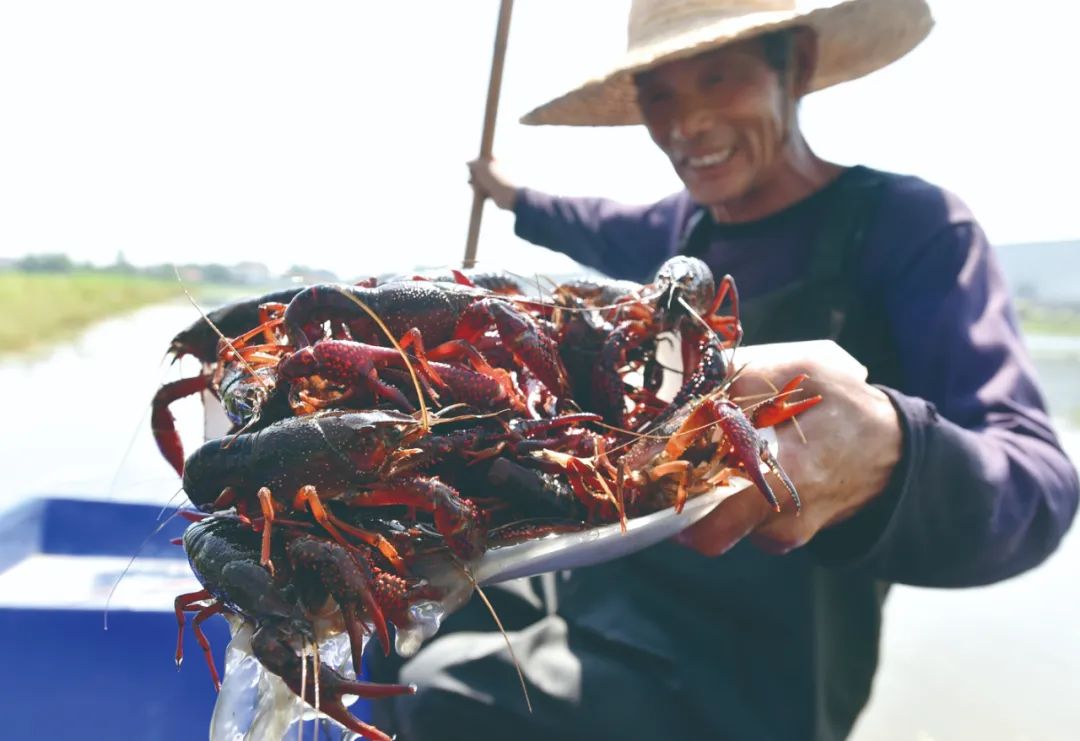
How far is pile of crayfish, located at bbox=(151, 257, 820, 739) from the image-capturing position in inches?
21.5

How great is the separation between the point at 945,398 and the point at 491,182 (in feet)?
5.75

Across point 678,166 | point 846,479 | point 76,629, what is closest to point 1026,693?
point 846,479

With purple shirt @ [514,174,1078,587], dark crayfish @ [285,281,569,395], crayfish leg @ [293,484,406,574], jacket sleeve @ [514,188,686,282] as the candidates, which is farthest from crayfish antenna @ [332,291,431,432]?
jacket sleeve @ [514,188,686,282]

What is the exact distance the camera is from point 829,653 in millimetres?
1158

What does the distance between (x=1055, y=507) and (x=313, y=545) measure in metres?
1.14

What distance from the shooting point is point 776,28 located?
1.30 m

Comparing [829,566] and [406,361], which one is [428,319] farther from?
[829,566]

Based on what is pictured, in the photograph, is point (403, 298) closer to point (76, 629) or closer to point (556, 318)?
point (556, 318)

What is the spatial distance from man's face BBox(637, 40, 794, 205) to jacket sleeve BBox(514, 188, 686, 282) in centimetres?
47

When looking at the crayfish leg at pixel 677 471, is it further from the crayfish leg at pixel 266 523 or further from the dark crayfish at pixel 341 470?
the crayfish leg at pixel 266 523

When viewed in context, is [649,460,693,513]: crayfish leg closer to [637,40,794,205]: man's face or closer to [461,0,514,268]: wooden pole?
[637,40,794,205]: man's face

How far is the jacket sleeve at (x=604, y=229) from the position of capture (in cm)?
209

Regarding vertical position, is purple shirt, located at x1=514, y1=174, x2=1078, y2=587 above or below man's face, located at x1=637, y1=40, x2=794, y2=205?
below

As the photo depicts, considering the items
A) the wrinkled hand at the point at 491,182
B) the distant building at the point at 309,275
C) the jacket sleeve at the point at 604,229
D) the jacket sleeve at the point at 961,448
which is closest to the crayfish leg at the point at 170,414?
the distant building at the point at 309,275
